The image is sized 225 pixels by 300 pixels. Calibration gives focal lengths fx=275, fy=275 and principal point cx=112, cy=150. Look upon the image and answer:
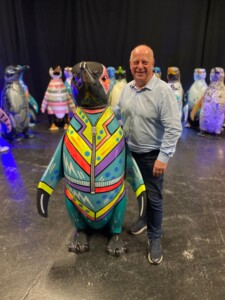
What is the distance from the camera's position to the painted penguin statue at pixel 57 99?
384 cm

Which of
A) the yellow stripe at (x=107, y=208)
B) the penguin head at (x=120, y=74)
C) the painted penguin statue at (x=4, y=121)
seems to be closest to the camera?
the yellow stripe at (x=107, y=208)

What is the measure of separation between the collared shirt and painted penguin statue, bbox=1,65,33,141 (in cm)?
233

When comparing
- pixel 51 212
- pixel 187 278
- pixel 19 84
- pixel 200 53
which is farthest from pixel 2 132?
pixel 200 53

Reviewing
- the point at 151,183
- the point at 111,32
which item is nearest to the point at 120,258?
the point at 151,183

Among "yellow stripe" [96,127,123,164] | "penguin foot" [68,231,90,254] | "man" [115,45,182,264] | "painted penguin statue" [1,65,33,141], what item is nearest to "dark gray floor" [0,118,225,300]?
→ "penguin foot" [68,231,90,254]

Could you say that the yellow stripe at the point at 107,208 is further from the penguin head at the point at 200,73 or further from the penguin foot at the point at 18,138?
the penguin head at the point at 200,73

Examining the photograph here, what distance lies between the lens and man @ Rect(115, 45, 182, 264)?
1.34m

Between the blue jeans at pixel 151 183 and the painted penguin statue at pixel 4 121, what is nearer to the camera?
the blue jeans at pixel 151 183

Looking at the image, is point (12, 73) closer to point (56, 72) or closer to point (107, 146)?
point (56, 72)

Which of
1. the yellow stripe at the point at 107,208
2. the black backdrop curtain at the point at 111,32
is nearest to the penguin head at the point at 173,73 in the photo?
the black backdrop curtain at the point at 111,32

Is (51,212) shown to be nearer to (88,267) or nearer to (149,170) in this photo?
(88,267)

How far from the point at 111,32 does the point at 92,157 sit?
13.8 ft

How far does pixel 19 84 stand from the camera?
3520 mm

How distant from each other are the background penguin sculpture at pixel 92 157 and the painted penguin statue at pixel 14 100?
2284 mm
